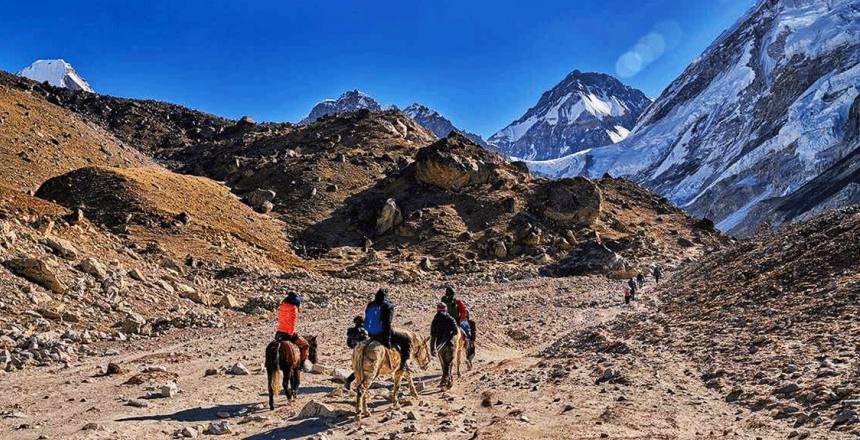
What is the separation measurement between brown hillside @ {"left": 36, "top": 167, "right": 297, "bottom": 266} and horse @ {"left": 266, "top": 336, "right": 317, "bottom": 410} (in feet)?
81.5

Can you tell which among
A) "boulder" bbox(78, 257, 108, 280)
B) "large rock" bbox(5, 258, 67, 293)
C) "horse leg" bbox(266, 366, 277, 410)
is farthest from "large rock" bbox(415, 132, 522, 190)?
"horse leg" bbox(266, 366, 277, 410)

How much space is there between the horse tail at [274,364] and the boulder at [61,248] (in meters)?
14.8

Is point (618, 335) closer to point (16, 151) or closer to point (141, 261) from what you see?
point (141, 261)

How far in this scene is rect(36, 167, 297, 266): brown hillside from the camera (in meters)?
36.8

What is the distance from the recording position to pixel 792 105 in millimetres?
177625

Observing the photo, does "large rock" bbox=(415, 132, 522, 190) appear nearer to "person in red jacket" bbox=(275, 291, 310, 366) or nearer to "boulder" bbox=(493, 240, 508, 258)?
"boulder" bbox=(493, 240, 508, 258)

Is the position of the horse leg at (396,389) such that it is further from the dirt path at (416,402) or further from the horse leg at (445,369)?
the horse leg at (445,369)

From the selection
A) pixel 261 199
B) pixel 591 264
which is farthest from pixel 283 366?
pixel 261 199

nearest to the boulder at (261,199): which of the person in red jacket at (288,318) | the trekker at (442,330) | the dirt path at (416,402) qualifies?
the dirt path at (416,402)

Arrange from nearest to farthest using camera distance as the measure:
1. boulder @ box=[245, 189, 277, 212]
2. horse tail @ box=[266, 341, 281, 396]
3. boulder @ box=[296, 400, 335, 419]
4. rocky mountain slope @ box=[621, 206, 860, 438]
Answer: rocky mountain slope @ box=[621, 206, 860, 438] → boulder @ box=[296, 400, 335, 419] → horse tail @ box=[266, 341, 281, 396] → boulder @ box=[245, 189, 277, 212]

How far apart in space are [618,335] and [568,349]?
2.11m

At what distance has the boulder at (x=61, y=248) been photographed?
22109 millimetres

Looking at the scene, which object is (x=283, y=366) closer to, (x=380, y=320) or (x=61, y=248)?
(x=380, y=320)

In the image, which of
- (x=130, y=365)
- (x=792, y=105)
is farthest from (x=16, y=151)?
(x=792, y=105)
